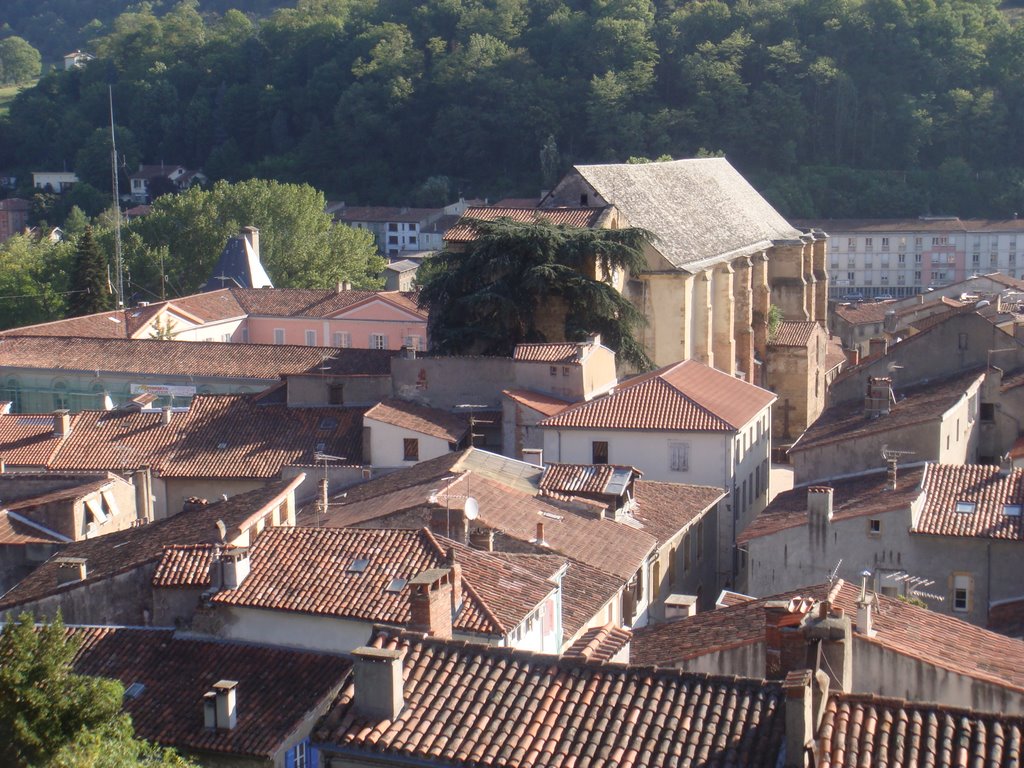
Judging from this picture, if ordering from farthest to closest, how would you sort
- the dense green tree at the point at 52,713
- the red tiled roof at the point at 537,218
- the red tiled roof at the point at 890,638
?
the red tiled roof at the point at 537,218 → the red tiled roof at the point at 890,638 → the dense green tree at the point at 52,713

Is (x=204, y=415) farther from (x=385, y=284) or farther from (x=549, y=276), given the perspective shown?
(x=385, y=284)

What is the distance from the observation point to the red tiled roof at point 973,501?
23953 mm

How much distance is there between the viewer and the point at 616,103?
103m

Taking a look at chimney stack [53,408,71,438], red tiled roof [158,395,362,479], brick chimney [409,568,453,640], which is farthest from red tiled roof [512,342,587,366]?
brick chimney [409,568,453,640]

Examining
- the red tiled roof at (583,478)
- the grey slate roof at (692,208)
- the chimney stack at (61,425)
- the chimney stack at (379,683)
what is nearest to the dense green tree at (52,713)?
the chimney stack at (379,683)

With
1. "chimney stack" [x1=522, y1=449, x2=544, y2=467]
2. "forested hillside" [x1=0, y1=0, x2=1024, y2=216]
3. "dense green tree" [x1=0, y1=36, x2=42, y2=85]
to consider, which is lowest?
"chimney stack" [x1=522, y1=449, x2=544, y2=467]

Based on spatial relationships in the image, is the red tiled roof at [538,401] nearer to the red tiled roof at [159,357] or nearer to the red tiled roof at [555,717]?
the red tiled roof at [159,357]

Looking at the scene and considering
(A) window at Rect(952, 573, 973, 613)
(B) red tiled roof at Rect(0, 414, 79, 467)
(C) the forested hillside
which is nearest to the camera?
(A) window at Rect(952, 573, 973, 613)

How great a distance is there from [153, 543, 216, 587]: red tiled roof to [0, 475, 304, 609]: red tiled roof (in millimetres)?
309

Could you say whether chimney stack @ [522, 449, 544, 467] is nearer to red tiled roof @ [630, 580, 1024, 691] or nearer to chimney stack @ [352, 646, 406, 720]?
red tiled roof @ [630, 580, 1024, 691]

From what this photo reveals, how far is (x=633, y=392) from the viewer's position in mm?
33531

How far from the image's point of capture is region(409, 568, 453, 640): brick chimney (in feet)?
49.4

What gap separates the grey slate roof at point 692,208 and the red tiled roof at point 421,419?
11.6m

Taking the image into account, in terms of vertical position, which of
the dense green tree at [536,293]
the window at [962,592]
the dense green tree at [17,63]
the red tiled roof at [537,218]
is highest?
the dense green tree at [17,63]
